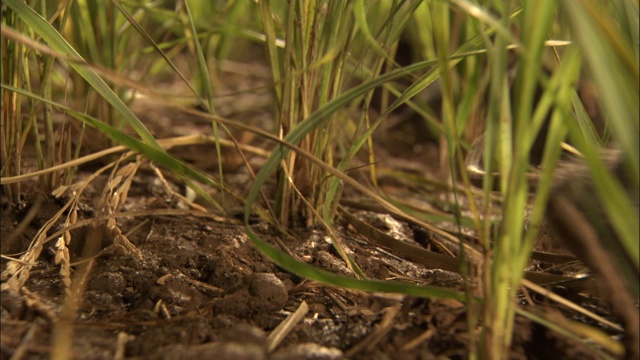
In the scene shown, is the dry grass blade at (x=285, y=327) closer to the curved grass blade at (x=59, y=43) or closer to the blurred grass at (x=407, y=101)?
the blurred grass at (x=407, y=101)

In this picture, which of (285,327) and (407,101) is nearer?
(285,327)

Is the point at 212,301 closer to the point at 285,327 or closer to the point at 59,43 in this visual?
the point at 285,327

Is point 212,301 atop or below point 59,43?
below

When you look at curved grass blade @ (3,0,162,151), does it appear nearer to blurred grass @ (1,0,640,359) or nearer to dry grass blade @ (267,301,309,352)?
blurred grass @ (1,0,640,359)

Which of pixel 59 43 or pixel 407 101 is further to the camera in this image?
pixel 407 101

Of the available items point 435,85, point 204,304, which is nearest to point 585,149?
point 204,304

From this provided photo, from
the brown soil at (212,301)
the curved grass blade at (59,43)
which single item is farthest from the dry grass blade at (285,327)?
the curved grass blade at (59,43)

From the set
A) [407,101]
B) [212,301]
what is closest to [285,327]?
[212,301]

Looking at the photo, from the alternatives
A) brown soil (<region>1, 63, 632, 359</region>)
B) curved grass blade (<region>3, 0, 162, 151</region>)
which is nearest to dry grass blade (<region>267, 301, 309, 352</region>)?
brown soil (<region>1, 63, 632, 359</region>)

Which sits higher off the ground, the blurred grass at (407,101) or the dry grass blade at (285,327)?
the blurred grass at (407,101)
